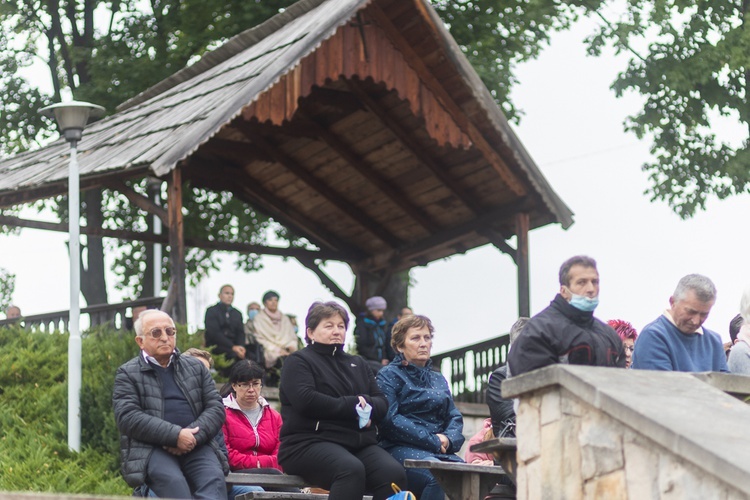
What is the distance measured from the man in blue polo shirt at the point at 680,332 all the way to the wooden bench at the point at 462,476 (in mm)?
1097

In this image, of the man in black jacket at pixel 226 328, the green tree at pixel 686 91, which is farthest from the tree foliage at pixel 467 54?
the man in black jacket at pixel 226 328

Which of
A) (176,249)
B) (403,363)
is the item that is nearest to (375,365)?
(176,249)

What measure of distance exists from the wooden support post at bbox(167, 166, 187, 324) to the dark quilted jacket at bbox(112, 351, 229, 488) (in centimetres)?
640

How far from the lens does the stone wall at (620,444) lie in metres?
5.48

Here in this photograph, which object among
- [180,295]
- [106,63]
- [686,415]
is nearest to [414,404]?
[686,415]

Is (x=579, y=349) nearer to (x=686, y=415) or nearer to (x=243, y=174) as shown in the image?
(x=686, y=415)

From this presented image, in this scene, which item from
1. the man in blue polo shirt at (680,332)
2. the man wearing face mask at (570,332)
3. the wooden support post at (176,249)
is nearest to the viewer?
the man wearing face mask at (570,332)

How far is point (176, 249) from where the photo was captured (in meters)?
15.4

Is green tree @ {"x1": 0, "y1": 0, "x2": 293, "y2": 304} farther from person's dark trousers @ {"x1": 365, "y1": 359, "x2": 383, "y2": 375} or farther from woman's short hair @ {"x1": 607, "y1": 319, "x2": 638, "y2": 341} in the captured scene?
woman's short hair @ {"x1": 607, "y1": 319, "x2": 638, "y2": 341}

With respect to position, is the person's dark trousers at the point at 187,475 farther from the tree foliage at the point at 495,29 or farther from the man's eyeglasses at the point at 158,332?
the tree foliage at the point at 495,29

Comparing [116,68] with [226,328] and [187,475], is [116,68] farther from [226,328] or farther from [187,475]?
[187,475]

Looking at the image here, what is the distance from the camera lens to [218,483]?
8266 mm

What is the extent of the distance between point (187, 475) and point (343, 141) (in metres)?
10.2

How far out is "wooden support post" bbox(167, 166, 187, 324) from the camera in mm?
15148
